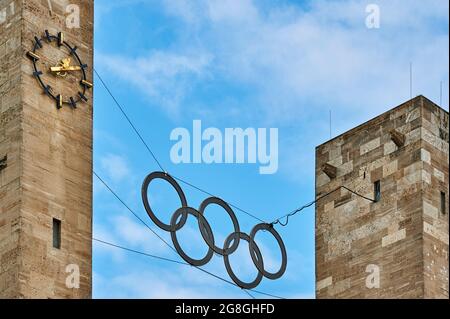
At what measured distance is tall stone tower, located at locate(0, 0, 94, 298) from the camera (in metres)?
66.1

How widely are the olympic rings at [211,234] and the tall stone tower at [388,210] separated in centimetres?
201

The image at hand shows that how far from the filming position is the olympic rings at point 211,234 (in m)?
68.6

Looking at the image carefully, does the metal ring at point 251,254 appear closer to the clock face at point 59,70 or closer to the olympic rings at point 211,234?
the olympic rings at point 211,234

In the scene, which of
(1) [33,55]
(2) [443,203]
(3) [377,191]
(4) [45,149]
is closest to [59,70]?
(1) [33,55]

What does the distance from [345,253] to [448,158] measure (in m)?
4.38

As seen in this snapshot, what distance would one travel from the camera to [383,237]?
7181 cm

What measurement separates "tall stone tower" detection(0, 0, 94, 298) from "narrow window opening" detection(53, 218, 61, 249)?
3cm

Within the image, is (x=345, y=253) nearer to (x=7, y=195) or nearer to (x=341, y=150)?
(x=341, y=150)

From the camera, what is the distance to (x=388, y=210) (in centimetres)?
7206

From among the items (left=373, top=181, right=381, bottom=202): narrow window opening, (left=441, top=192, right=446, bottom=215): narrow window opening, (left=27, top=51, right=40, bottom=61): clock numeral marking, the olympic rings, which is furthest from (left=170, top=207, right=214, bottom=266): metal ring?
(left=441, top=192, right=446, bottom=215): narrow window opening

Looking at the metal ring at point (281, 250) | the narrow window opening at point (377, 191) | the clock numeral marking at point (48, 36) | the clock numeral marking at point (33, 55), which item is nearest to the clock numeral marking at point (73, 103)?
the clock numeral marking at point (33, 55)

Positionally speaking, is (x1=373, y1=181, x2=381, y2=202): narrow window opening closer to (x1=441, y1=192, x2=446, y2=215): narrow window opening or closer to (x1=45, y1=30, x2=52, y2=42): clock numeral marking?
(x1=441, y1=192, x2=446, y2=215): narrow window opening
